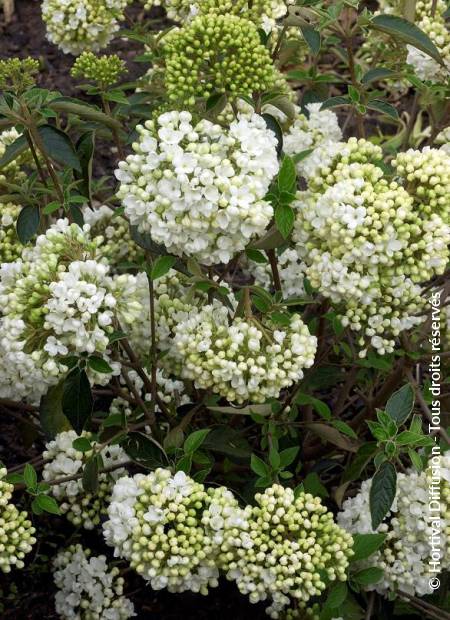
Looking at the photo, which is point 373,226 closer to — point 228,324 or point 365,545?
point 228,324

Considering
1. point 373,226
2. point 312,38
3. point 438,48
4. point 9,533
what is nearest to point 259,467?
point 9,533

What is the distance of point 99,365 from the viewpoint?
2701 millimetres

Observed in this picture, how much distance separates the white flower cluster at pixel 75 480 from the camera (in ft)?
10.5

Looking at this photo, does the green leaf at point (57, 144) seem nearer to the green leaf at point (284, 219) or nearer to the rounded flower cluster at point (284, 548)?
the green leaf at point (284, 219)

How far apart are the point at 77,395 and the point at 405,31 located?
1709mm

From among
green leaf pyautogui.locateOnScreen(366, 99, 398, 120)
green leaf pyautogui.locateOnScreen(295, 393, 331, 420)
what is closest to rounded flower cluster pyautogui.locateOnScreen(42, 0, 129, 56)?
green leaf pyautogui.locateOnScreen(366, 99, 398, 120)

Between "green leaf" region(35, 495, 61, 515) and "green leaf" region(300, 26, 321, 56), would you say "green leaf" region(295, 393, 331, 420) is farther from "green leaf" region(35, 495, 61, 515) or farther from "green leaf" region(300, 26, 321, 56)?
"green leaf" region(300, 26, 321, 56)

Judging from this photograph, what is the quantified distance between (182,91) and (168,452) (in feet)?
4.13

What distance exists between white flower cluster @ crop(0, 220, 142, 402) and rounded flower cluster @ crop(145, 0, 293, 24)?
3.21ft

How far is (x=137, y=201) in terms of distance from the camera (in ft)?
8.44

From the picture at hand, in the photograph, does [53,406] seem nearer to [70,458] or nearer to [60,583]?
[70,458]

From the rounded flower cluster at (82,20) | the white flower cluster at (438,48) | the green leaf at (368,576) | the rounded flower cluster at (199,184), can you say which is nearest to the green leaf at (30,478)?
the rounded flower cluster at (199,184)

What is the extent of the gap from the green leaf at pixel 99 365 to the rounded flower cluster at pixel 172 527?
1.18 feet

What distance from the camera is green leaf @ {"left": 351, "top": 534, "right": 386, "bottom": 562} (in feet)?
9.32
